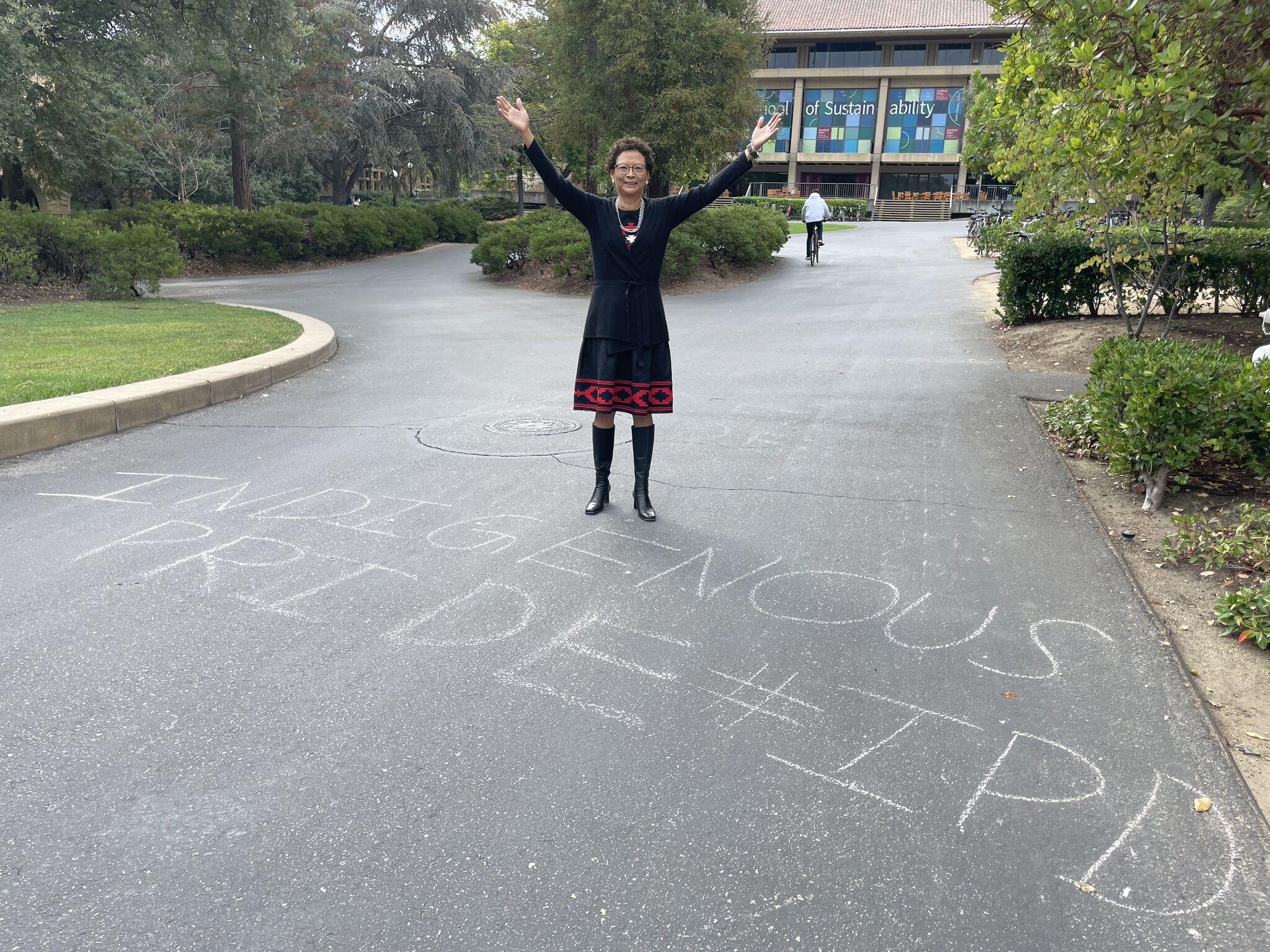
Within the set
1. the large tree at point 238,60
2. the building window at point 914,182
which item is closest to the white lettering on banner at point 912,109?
the building window at point 914,182

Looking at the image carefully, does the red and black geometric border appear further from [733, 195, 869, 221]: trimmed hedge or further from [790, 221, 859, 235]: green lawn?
[733, 195, 869, 221]: trimmed hedge

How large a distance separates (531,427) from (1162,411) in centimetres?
413

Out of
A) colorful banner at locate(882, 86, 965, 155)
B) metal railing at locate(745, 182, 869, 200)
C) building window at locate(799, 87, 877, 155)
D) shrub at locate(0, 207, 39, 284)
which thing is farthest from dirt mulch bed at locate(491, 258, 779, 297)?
building window at locate(799, 87, 877, 155)

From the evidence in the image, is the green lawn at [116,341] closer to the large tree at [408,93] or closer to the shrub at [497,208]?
the large tree at [408,93]

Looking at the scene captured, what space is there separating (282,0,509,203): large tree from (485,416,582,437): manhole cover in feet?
81.0

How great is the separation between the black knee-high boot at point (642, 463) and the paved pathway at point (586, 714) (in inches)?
4.6

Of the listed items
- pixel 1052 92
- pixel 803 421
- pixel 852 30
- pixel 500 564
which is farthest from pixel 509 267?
pixel 852 30

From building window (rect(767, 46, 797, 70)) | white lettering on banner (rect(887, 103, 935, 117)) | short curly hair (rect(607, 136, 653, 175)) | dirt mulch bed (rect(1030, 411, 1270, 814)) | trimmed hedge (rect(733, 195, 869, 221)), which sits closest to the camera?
dirt mulch bed (rect(1030, 411, 1270, 814))

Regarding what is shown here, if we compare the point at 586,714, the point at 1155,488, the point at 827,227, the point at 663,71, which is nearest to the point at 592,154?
the point at 663,71

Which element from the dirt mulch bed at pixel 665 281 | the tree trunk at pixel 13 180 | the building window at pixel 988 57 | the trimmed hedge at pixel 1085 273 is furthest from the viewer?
the building window at pixel 988 57

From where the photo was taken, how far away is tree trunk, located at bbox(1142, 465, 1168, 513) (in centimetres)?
508

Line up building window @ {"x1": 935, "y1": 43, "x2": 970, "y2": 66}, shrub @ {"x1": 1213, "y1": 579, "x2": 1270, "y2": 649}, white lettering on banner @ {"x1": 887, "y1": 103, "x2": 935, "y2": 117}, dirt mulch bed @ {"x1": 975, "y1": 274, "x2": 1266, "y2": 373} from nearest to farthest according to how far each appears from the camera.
→ shrub @ {"x1": 1213, "y1": 579, "x2": 1270, "y2": 649} → dirt mulch bed @ {"x1": 975, "y1": 274, "x2": 1266, "y2": 373} → building window @ {"x1": 935, "y1": 43, "x2": 970, "y2": 66} → white lettering on banner @ {"x1": 887, "y1": 103, "x2": 935, "y2": 117}

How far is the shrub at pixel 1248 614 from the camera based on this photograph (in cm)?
347

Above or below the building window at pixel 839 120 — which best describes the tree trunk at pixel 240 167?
below
